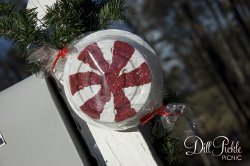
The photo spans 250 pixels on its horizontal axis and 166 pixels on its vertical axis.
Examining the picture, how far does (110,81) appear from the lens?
132 centimetres

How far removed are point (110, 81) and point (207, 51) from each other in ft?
22.7

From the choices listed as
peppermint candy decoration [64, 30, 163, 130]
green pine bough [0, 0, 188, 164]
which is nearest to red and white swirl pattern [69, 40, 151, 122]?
peppermint candy decoration [64, 30, 163, 130]

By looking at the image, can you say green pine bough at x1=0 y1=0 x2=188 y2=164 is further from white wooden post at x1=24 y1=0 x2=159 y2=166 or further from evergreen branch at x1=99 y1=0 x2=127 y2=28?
white wooden post at x1=24 y1=0 x2=159 y2=166

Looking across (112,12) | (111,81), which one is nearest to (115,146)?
(111,81)

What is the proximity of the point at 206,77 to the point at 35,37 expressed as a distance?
7.32 m

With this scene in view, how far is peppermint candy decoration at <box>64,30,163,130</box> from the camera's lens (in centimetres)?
132

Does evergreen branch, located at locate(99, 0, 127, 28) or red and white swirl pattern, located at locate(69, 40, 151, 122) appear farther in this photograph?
evergreen branch, located at locate(99, 0, 127, 28)

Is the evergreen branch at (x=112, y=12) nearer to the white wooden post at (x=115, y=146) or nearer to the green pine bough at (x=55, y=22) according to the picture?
the green pine bough at (x=55, y=22)

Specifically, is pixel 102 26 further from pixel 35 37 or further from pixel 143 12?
pixel 143 12

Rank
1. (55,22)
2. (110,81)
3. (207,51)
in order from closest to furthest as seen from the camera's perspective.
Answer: (110,81) < (55,22) < (207,51)

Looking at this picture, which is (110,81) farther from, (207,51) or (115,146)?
(207,51)

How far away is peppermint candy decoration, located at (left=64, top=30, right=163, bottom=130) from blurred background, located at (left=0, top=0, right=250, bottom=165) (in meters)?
6.15

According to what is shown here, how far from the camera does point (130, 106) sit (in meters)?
1.32

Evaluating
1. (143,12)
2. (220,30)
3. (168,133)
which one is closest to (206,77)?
(220,30)
